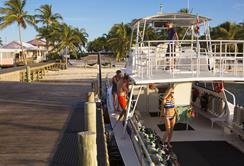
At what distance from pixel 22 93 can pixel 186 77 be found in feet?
32.8

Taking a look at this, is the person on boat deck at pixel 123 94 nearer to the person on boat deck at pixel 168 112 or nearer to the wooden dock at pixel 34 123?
the wooden dock at pixel 34 123

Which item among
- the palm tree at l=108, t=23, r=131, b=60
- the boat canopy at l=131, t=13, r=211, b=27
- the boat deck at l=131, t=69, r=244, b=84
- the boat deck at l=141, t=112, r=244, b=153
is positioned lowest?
the boat deck at l=141, t=112, r=244, b=153

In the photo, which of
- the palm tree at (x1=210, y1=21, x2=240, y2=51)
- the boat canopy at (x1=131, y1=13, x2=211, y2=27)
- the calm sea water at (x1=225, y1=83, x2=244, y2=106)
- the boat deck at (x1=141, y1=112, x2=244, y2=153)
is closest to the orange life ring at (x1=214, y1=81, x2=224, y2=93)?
the boat deck at (x1=141, y1=112, x2=244, y2=153)

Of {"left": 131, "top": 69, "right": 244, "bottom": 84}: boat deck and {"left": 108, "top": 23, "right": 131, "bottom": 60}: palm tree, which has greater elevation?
{"left": 108, "top": 23, "right": 131, "bottom": 60}: palm tree

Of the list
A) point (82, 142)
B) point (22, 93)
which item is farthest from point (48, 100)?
point (82, 142)

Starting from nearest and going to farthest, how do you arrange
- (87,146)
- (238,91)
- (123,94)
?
(87,146)
(123,94)
(238,91)

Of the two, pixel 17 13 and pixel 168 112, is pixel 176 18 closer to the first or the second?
pixel 168 112

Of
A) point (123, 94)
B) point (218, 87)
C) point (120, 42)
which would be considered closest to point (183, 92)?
point (218, 87)

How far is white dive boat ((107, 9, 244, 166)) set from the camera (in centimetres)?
859

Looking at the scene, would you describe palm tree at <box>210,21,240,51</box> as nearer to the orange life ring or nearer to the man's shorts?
the orange life ring

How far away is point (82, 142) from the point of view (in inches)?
176

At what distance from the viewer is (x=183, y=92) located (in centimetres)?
1023

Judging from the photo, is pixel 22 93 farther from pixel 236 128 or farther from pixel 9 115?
pixel 236 128

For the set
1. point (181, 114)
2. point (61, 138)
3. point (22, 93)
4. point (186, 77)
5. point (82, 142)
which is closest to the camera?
point (82, 142)
